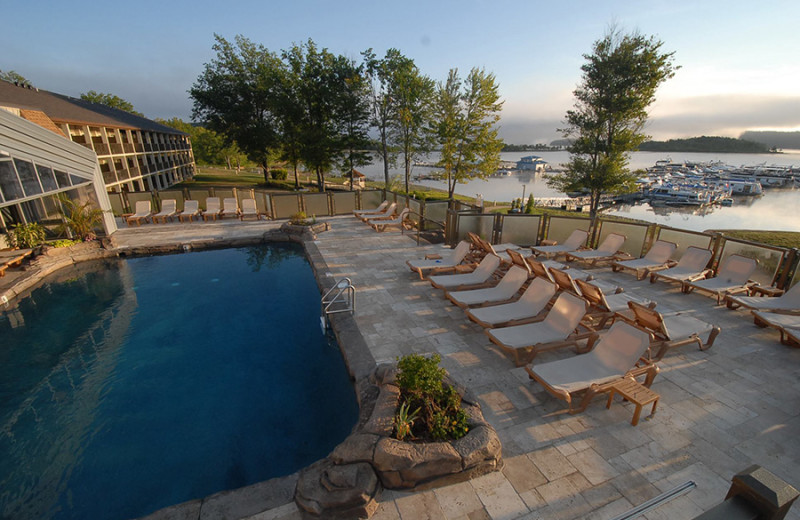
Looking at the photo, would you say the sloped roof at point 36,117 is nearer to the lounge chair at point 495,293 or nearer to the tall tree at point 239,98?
the tall tree at point 239,98

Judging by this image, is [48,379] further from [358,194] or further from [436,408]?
[358,194]

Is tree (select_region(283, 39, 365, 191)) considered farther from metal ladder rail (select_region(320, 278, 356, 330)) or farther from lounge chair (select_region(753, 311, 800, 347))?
lounge chair (select_region(753, 311, 800, 347))

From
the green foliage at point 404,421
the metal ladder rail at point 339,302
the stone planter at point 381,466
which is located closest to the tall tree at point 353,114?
the metal ladder rail at point 339,302

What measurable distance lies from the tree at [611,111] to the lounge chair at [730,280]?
1404 centimetres

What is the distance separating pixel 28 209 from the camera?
14.0m

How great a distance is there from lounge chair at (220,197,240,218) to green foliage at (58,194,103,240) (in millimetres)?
4919

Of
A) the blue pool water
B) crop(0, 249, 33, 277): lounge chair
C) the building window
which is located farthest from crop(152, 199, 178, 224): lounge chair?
the blue pool water

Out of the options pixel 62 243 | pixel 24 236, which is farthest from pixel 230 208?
pixel 24 236

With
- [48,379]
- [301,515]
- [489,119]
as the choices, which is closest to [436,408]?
[301,515]

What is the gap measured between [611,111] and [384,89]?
16932mm

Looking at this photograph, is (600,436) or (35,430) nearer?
(600,436)

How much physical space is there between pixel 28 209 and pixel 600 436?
2047cm

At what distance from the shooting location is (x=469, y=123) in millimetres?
22812

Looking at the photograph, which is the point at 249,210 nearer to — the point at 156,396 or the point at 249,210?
the point at 249,210
